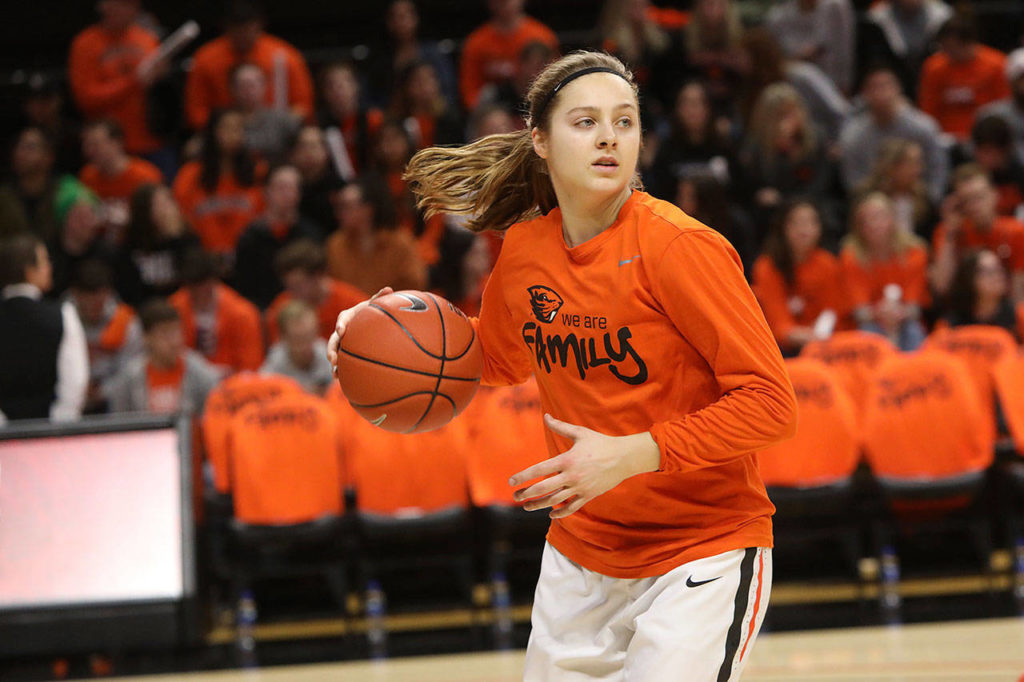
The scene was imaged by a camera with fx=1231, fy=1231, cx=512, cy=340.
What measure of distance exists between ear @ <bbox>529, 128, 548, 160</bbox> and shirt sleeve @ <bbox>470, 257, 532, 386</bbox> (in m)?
0.34

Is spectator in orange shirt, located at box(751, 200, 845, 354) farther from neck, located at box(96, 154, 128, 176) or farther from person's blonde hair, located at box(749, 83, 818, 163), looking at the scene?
neck, located at box(96, 154, 128, 176)

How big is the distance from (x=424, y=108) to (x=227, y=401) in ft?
10.5

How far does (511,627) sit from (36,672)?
2.11 m

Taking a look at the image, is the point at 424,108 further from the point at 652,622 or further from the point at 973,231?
the point at 652,622

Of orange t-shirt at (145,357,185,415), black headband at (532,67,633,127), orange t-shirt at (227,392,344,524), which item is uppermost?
black headband at (532,67,633,127)

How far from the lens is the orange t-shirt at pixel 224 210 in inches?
316

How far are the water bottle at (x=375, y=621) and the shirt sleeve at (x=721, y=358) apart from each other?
11.2ft

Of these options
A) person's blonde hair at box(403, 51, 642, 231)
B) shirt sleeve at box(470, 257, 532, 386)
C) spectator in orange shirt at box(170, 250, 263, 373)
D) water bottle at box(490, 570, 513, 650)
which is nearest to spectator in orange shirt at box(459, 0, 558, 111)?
spectator in orange shirt at box(170, 250, 263, 373)

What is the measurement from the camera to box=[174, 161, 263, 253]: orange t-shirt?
8.02 meters

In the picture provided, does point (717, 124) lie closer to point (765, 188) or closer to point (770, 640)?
point (765, 188)

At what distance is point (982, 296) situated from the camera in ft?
20.9

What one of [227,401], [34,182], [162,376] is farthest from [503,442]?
[34,182]

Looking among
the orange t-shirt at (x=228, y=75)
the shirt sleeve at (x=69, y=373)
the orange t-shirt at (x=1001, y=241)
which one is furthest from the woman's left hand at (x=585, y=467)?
the orange t-shirt at (x=228, y=75)

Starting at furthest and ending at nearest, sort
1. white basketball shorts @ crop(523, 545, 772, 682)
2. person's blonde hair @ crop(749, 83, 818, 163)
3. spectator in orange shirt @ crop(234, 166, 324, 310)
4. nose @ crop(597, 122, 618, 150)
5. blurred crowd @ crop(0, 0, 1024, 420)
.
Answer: person's blonde hair @ crop(749, 83, 818, 163) < spectator in orange shirt @ crop(234, 166, 324, 310) < blurred crowd @ crop(0, 0, 1024, 420) < nose @ crop(597, 122, 618, 150) < white basketball shorts @ crop(523, 545, 772, 682)
